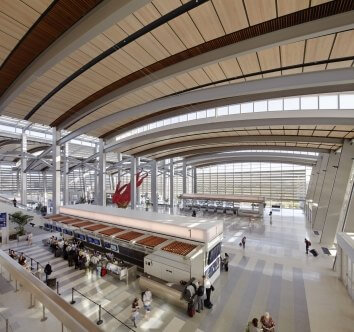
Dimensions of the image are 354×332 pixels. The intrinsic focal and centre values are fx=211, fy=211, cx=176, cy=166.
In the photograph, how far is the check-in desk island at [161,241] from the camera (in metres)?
10.0

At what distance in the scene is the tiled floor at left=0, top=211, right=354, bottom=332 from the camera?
26.3 feet

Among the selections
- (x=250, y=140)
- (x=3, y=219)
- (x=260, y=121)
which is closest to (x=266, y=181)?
(x=250, y=140)

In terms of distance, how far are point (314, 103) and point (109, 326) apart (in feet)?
47.5

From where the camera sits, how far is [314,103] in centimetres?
1190

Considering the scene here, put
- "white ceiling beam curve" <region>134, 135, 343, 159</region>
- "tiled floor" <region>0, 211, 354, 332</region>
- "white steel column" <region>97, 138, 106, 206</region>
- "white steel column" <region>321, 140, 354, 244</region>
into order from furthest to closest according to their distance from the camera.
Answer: "white steel column" <region>97, 138, 106, 206</region>
"white ceiling beam curve" <region>134, 135, 343, 159</region>
"white steel column" <region>321, 140, 354, 244</region>
"tiled floor" <region>0, 211, 354, 332</region>

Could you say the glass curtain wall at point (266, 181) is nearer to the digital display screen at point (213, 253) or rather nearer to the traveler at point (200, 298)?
the digital display screen at point (213, 253)

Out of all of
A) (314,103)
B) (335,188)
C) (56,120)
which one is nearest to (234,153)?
(335,188)

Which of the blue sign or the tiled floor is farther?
the blue sign

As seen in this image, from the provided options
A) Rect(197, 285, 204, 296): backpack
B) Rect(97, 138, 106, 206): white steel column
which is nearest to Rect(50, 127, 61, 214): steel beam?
Rect(97, 138, 106, 206): white steel column

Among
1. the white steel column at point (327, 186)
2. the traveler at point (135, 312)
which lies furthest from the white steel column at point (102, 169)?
the white steel column at point (327, 186)

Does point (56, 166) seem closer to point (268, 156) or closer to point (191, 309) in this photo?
point (191, 309)

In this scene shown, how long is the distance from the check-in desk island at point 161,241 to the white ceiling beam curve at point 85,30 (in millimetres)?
8924

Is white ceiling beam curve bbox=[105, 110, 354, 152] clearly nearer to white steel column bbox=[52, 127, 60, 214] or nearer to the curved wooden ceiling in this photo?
the curved wooden ceiling

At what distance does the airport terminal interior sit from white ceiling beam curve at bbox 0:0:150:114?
49 millimetres
